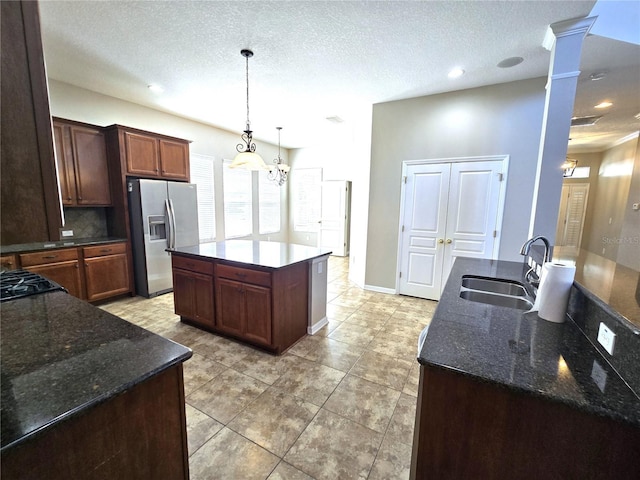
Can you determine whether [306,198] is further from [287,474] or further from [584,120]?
[287,474]

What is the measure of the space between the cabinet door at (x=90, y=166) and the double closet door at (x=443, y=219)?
425 cm

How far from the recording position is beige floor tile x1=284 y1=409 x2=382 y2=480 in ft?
4.77

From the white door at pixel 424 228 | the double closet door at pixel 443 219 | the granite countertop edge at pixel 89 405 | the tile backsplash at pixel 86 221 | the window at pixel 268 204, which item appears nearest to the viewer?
the granite countertop edge at pixel 89 405

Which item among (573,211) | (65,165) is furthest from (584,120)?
(65,165)

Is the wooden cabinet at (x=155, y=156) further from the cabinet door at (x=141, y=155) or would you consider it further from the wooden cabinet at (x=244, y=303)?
the wooden cabinet at (x=244, y=303)

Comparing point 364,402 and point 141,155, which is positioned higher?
point 141,155

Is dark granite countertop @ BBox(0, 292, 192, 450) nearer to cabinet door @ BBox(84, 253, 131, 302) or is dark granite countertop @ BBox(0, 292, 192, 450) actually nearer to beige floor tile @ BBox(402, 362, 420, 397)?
beige floor tile @ BBox(402, 362, 420, 397)

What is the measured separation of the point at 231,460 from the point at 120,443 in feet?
2.90

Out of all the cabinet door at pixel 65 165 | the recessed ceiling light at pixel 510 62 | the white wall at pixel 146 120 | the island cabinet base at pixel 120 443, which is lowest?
the island cabinet base at pixel 120 443

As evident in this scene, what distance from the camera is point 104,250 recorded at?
3592mm

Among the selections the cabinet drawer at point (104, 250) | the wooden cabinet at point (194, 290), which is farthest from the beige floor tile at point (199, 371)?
the cabinet drawer at point (104, 250)

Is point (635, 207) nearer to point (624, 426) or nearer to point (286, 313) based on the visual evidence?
point (624, 426)

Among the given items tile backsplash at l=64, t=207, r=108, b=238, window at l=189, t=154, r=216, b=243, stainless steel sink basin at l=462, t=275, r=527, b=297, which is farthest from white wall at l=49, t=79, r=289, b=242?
stainless steel sink basin at l=462, t=275, r=527, b=297

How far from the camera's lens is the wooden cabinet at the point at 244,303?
96.9 inches
